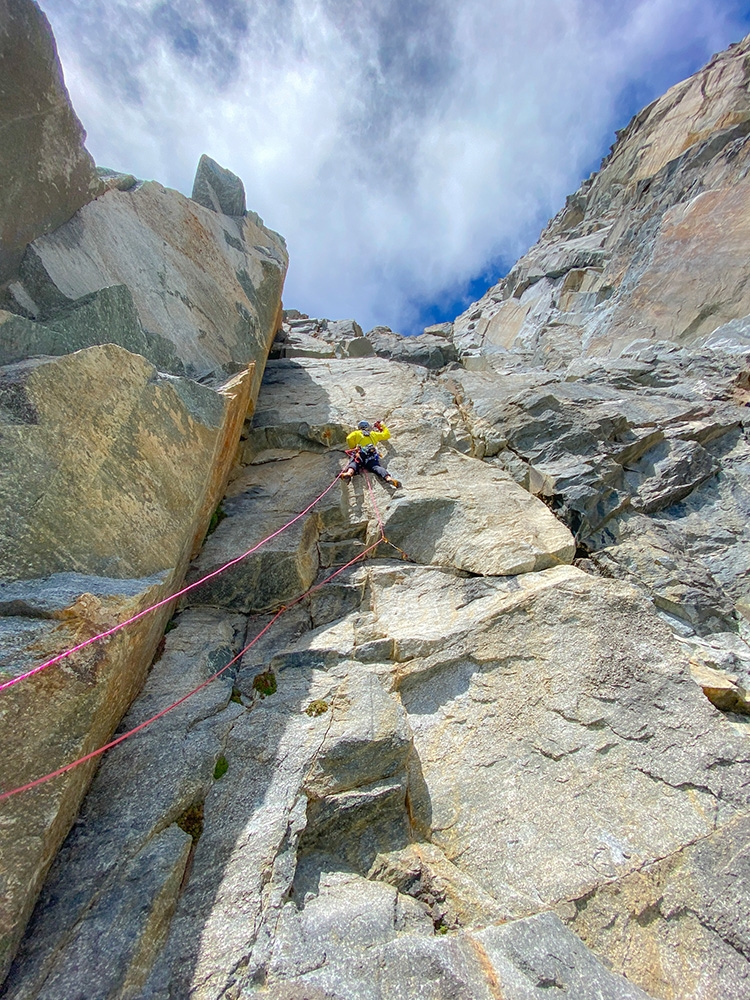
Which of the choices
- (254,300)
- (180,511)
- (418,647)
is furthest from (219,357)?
(418,647)

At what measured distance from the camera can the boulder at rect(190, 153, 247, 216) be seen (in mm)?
14578

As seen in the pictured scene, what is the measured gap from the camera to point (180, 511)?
280 inches

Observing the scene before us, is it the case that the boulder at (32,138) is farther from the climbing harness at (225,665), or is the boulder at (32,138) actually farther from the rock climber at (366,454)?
the rock climber at (366,454)

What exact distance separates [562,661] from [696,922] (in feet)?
9.14

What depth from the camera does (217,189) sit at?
1500 centimetres

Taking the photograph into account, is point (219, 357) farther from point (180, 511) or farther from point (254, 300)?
point (180, 511)

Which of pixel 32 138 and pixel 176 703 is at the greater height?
pixel 32 138

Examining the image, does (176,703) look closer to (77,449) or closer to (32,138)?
(77,449)

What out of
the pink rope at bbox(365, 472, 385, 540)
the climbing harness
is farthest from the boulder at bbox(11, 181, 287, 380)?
the climbing harness

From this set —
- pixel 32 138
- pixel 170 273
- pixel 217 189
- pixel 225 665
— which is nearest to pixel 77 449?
pixel 225 665

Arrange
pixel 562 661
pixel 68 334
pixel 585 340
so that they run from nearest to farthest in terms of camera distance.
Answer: pixel 562 661, pixel 68 334, pixel 585 340

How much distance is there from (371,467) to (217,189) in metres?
11.3

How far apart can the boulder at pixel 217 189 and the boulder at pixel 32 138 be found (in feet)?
23.8

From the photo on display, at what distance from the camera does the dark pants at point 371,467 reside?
10934mm
